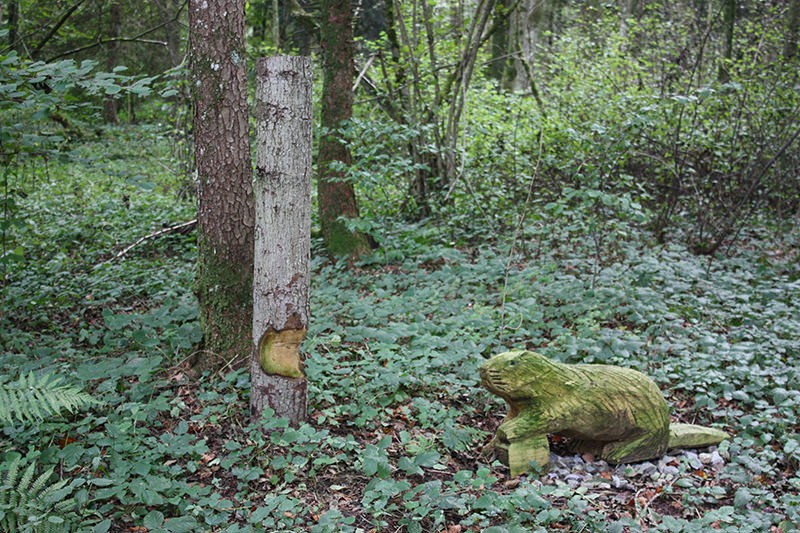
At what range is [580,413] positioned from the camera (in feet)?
12.4

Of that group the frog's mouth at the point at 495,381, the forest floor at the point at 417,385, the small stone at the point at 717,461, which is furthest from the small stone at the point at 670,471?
the frog's mouth at the point at 495,381

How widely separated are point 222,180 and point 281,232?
1.00 meters

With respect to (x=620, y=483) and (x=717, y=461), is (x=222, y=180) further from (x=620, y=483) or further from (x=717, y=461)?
(x=717, y=461)

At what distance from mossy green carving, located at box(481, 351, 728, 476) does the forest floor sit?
11cm

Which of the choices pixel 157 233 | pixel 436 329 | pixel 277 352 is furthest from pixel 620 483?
pixel 157 233

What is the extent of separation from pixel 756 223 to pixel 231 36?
25.0ft

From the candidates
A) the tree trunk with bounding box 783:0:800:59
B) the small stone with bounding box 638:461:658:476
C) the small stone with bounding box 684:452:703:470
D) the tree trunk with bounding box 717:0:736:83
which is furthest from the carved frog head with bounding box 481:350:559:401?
the tree trunk with bounding box 717:0:736:83

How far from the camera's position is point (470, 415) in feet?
14.2

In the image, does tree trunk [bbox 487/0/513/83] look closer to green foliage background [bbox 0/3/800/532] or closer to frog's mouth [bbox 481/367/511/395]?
green foliage background [bbox 0/3/800/532]

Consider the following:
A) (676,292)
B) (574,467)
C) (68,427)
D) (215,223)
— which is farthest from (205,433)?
(676,292)

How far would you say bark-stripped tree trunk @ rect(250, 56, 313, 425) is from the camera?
357cm

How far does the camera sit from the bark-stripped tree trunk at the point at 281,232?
3.57 meters

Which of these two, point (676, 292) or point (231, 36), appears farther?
point (676, 292)

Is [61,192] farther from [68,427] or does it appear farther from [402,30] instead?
[68,427]
